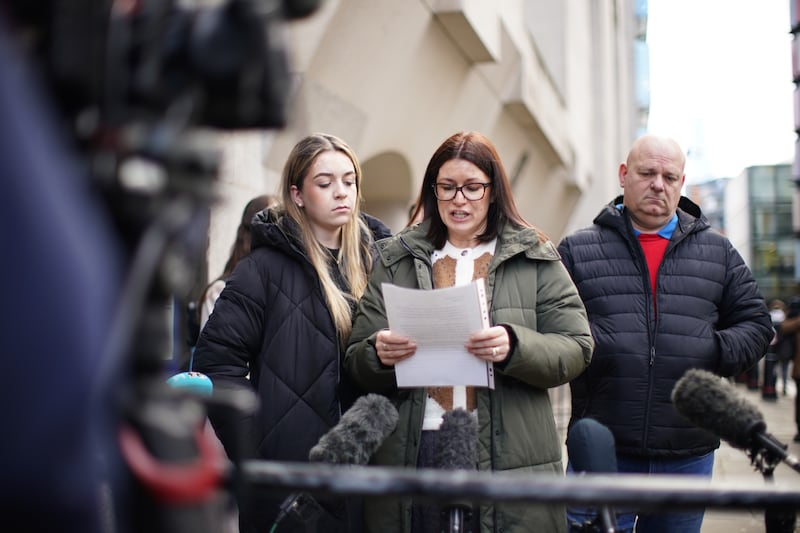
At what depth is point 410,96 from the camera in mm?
9617

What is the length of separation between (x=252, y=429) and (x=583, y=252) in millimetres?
1787

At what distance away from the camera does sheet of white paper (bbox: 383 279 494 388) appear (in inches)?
119

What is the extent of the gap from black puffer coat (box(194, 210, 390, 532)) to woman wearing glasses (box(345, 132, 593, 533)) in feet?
0.55

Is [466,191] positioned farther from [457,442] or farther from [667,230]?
[667,230]

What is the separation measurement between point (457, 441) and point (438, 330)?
383mm

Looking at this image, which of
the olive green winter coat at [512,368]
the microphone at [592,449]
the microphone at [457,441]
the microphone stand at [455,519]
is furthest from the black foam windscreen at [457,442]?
the microphone at [592,449]

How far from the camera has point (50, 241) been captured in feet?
3.02

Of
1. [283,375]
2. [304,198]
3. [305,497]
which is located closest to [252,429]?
[283,375]

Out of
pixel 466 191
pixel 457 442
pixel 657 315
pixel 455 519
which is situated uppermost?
pixel 466 191

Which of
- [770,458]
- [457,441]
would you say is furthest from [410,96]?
[770,458]

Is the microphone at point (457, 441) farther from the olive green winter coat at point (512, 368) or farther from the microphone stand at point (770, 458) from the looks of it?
the microphone stand at point (770, 458)

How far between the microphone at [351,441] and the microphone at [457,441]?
18 cm

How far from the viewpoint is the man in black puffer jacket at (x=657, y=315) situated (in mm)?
3947

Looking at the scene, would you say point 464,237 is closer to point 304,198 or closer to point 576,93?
point 304,198
